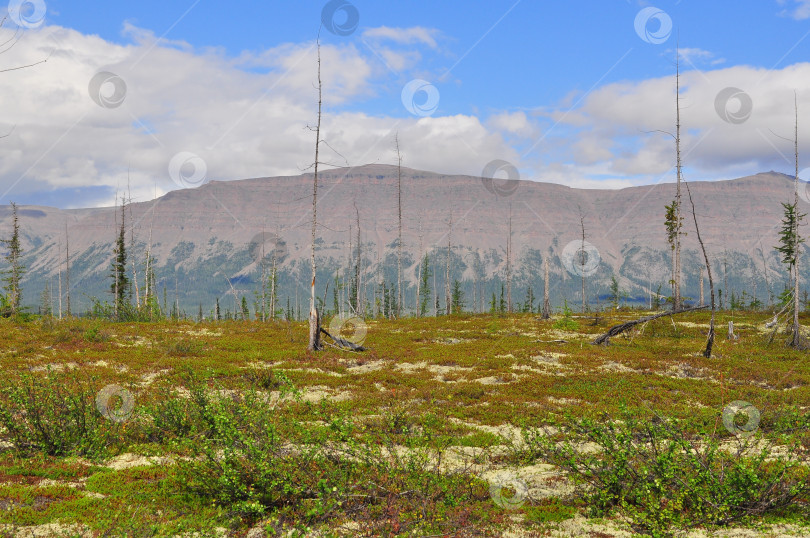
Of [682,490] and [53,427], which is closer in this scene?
[682,490]

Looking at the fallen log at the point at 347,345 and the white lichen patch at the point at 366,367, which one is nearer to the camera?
the white lichen patch at the point at 366,367

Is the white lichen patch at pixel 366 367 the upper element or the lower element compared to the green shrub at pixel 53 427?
lower

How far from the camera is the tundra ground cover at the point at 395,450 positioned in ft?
27.0

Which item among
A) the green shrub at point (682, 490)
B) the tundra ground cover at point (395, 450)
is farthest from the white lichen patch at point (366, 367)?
the green shrub at point (682, 490)

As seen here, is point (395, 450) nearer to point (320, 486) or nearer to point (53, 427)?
point (320, 486)

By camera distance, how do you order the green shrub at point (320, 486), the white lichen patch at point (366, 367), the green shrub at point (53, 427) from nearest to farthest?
the green shrub at point (320, 486) → the green shrub at point (53, 427) → the white lichen patch at point (366, 367)

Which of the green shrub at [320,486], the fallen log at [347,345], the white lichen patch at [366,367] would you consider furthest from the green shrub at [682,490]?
the fallen log at [347,345]

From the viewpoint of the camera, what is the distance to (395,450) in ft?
33.9

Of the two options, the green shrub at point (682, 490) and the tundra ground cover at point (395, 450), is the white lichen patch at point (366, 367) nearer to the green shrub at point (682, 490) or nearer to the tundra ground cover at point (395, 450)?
the tundra ground cover at point (395, 450)

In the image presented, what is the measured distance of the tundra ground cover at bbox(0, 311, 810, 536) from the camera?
8.23 m

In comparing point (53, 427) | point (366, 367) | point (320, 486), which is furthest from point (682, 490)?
point (366, 367)

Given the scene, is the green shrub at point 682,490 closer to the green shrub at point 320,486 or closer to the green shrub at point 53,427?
the green shrub at point 320,486

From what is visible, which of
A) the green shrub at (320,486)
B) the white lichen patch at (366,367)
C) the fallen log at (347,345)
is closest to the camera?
the green shrub at (320,486)

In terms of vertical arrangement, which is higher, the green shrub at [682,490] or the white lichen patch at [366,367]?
the green shrub at [682,490]
